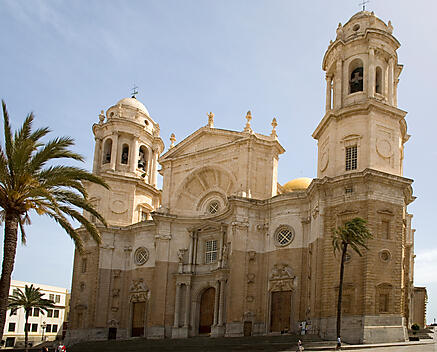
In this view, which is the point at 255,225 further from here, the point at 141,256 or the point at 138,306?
the point at 138,306

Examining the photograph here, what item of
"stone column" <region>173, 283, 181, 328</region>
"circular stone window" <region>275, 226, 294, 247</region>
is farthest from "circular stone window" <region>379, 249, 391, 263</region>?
"stone column" <region>173, 283, 181, 328</region>

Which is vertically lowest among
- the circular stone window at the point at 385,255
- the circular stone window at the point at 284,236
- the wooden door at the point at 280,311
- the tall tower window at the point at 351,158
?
the wooden door at the point at 280,311

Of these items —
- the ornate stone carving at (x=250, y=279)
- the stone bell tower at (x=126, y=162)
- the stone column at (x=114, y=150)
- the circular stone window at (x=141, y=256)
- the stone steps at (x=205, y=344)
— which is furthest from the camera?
the stone column at (x=114, y=150)

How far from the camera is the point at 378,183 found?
110ft

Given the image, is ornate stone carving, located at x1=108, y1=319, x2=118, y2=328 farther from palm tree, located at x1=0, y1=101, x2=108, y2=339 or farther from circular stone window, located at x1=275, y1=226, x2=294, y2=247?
palm tree, located at x1=0, y1=101, x2=108, y2=339

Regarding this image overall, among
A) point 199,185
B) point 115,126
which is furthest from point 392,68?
point 115,126

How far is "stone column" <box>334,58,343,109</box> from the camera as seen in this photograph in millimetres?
37969

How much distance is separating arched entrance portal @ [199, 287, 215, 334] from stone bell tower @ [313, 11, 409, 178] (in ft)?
44.1

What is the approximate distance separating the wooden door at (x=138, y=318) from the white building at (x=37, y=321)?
2376 centimetres

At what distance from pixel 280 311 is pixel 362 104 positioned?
14971 millimetres

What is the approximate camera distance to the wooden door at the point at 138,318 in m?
46.6

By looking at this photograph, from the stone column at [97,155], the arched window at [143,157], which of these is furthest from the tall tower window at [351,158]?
the stone column at [97,155]

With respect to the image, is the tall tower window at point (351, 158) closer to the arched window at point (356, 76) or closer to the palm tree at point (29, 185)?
the arched window at point (356, 76)

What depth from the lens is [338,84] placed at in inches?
1510
